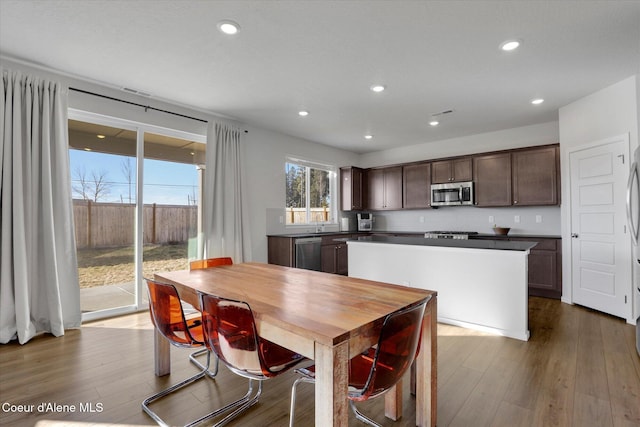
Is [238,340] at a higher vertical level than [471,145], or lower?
lower

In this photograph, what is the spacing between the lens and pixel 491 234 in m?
5.20

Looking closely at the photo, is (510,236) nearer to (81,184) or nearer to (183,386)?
(183,386)

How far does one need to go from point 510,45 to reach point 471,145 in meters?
3.23

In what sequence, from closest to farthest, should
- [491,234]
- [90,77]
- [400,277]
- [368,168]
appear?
[90,77] → [400,277] → [491,234] → [368,168]

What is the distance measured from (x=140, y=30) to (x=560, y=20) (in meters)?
3.13

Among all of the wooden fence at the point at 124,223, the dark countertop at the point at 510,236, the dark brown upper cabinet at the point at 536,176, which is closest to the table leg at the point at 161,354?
the wooden fence at the point at 124,223

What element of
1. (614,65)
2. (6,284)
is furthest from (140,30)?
(614,65)

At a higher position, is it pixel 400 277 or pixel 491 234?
pixel 491 234

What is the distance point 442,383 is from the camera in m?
2.12

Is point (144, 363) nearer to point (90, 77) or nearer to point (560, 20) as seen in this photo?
point (90, 77)

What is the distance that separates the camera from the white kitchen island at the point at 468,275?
287 centimetres

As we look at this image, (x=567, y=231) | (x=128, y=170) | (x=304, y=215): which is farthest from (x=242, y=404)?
(x=567, y=231)

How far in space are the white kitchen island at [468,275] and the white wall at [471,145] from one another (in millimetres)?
2648

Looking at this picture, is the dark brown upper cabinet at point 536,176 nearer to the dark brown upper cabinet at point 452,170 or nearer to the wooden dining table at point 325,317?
the dark brown upper cabinet at point 452,170
